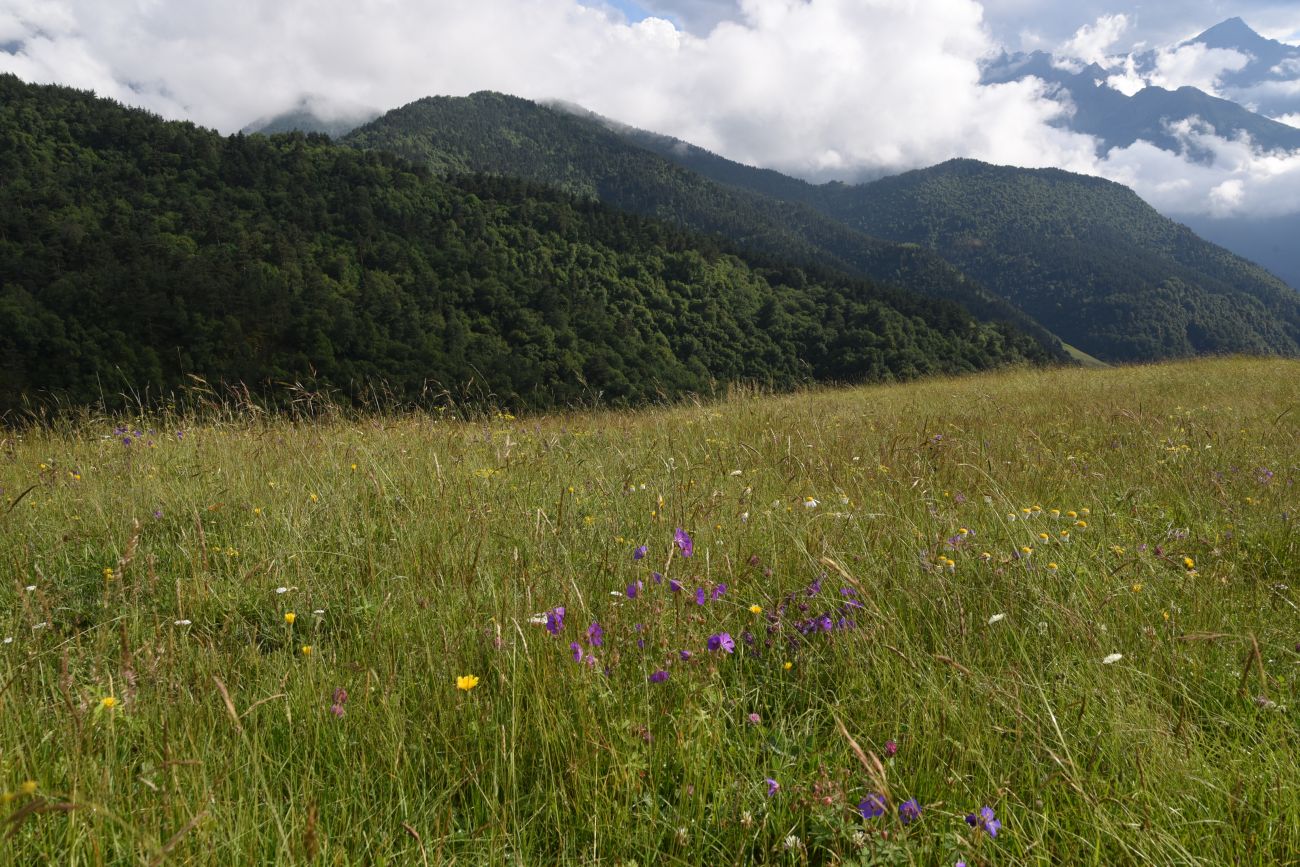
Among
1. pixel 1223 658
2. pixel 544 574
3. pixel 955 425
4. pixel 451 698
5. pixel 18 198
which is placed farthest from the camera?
pixel 18 198

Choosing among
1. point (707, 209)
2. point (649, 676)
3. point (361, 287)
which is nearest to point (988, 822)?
point (649, 676)

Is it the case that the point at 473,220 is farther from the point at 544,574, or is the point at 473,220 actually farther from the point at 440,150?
the point at 440,150

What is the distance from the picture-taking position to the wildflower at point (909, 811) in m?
1.15

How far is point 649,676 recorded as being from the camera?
1.66 metres

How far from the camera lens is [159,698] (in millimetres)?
1521

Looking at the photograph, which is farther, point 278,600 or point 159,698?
point 278,600

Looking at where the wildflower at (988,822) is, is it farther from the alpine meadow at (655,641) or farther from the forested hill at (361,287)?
the forested hill at (361,287)

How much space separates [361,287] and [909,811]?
48652mm

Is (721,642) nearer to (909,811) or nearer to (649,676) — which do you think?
(649,676)

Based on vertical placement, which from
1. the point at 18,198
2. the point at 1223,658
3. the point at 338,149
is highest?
the point at 338,149

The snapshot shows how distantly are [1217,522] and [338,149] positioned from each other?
79.8 metres

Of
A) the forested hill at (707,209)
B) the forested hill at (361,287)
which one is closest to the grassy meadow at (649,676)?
the forested hill at (361,287)

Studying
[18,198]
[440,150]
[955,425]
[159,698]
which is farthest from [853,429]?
[440,150]

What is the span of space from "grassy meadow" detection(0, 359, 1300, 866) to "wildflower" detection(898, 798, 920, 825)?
0.03 feet
